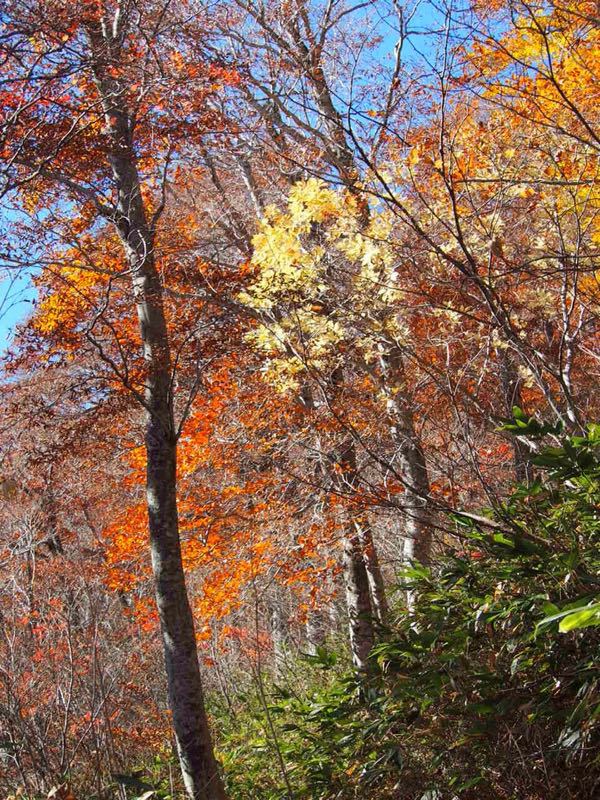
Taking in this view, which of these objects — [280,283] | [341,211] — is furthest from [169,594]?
[341,211]

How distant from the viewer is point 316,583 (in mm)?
9820

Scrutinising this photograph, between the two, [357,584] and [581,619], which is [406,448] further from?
[581,619]

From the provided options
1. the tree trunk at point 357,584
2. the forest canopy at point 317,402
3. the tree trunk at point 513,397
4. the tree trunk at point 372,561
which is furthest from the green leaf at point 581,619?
the tree trunk at point 357,584

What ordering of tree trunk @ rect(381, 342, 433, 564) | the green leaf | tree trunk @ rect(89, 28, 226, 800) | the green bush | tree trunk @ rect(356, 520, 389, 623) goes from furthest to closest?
tree trunk @ rect(356, 520, 389, 623) → tree trunk @ rect(381, 342, 433, 564) → tree trunk @ rect(89, 28, 226, 800) → the green bush → the green leaf

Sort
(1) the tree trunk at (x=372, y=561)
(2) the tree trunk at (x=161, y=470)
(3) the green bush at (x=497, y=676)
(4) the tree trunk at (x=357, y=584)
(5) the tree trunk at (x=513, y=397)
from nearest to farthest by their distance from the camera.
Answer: (3) the green bush at (x=497, y=676), (5) the tree trunk at (x=513, y=397), (2) the tree trunk at (x=161, y=470), (1) the tree trunk at (x=372, y=561), (4) the tree trunk at (x=357, y=584)

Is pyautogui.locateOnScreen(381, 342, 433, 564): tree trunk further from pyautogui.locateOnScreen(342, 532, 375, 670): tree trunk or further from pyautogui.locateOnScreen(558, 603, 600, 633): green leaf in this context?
pyautogui.locateOnScreen(558, 603, 600, 633): green leaf

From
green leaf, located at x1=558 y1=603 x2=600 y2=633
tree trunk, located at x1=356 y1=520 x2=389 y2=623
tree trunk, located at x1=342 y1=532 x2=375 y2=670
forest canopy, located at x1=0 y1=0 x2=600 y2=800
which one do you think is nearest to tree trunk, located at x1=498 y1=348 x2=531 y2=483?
forest canopy, located at x1=0 y1=0 x2=600 y2=800

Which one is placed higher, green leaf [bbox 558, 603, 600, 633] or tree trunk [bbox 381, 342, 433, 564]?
tree trunk [bbox 381, 342, 433, 564]

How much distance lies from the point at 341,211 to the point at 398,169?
3.76 ft

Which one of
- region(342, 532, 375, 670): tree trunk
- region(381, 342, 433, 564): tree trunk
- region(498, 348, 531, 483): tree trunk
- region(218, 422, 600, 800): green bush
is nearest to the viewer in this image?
region(218, 422, 600, 800): green bush

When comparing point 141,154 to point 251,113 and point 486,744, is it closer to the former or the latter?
point 251,113

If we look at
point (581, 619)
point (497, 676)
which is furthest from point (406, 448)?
point (581, 619)

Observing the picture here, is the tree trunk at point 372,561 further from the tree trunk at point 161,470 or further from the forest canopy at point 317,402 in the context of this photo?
the tree trunk at point 161,470

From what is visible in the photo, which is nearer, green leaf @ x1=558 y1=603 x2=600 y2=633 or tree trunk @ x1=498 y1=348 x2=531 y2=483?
green leaf @ x1=558 y1=603 x2=600 y2=633
